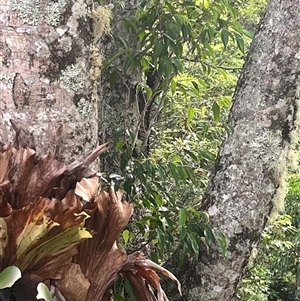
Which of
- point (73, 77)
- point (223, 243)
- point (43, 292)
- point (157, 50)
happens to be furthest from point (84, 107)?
point (223, 243)

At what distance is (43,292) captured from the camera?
0.63 m

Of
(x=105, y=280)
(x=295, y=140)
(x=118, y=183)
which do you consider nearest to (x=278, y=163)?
(x=295, y=140)

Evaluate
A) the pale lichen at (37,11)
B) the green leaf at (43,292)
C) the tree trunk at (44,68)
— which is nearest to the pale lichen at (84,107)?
the tree trunk at (44,68)

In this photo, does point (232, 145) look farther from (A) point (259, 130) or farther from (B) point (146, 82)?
(B) point (146, 82)

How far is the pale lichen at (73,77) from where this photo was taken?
87 cm

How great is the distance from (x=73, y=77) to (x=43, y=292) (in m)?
0.40

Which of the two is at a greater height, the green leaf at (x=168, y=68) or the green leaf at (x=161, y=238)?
the green leaf at (x=168, y=68)

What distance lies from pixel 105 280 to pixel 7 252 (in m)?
0.20

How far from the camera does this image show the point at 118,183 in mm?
1326

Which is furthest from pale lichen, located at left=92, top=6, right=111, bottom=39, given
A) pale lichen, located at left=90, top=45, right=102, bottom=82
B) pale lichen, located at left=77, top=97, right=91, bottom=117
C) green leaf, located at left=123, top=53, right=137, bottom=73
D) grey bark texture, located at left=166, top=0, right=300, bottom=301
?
grey bark texture, located at left=166, top=0, right=300, bottom=301

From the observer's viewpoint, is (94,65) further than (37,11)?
Yes

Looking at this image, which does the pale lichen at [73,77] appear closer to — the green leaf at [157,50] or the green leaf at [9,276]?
the green leaf at [9,276]

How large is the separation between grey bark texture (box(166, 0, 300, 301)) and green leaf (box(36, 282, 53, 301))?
3.01 feet

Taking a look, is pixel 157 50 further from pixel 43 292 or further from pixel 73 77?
pixel 43 292
